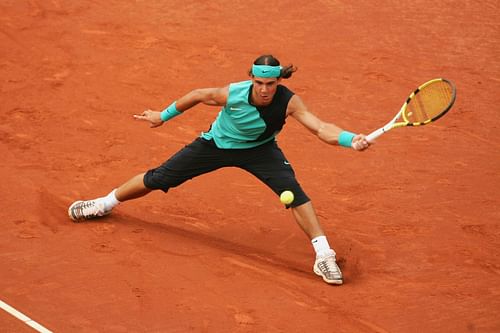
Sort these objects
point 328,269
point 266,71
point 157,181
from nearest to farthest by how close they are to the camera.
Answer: point 266,71 → point 328,269 → point 157,181

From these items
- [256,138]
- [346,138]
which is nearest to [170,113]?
[256,138]

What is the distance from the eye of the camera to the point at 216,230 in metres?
9.05

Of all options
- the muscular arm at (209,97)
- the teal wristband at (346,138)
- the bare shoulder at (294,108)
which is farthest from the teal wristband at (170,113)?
the teal wristband at (346,138)

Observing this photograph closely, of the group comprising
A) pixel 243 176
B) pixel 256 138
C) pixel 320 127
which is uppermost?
pixel 320 127

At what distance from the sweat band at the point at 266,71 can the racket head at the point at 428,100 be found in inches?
42.2

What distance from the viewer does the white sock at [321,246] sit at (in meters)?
8.17

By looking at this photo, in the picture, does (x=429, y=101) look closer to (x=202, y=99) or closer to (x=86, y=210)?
(x=202, y=99)

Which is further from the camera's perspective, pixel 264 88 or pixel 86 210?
pixel 86 210

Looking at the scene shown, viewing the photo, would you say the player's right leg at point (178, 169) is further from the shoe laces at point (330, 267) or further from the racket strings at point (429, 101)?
the racket strings at point (429, 101)

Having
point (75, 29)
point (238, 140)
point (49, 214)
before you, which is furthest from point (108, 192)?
point (75, 29)

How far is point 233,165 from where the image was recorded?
27.7ft

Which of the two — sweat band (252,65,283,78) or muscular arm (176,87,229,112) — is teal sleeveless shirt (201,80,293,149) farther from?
sweat band (252,65,283,78)

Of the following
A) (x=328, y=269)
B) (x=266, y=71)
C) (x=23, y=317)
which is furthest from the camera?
(x=328, y=269)

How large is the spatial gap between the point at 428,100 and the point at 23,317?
3.65 metres
